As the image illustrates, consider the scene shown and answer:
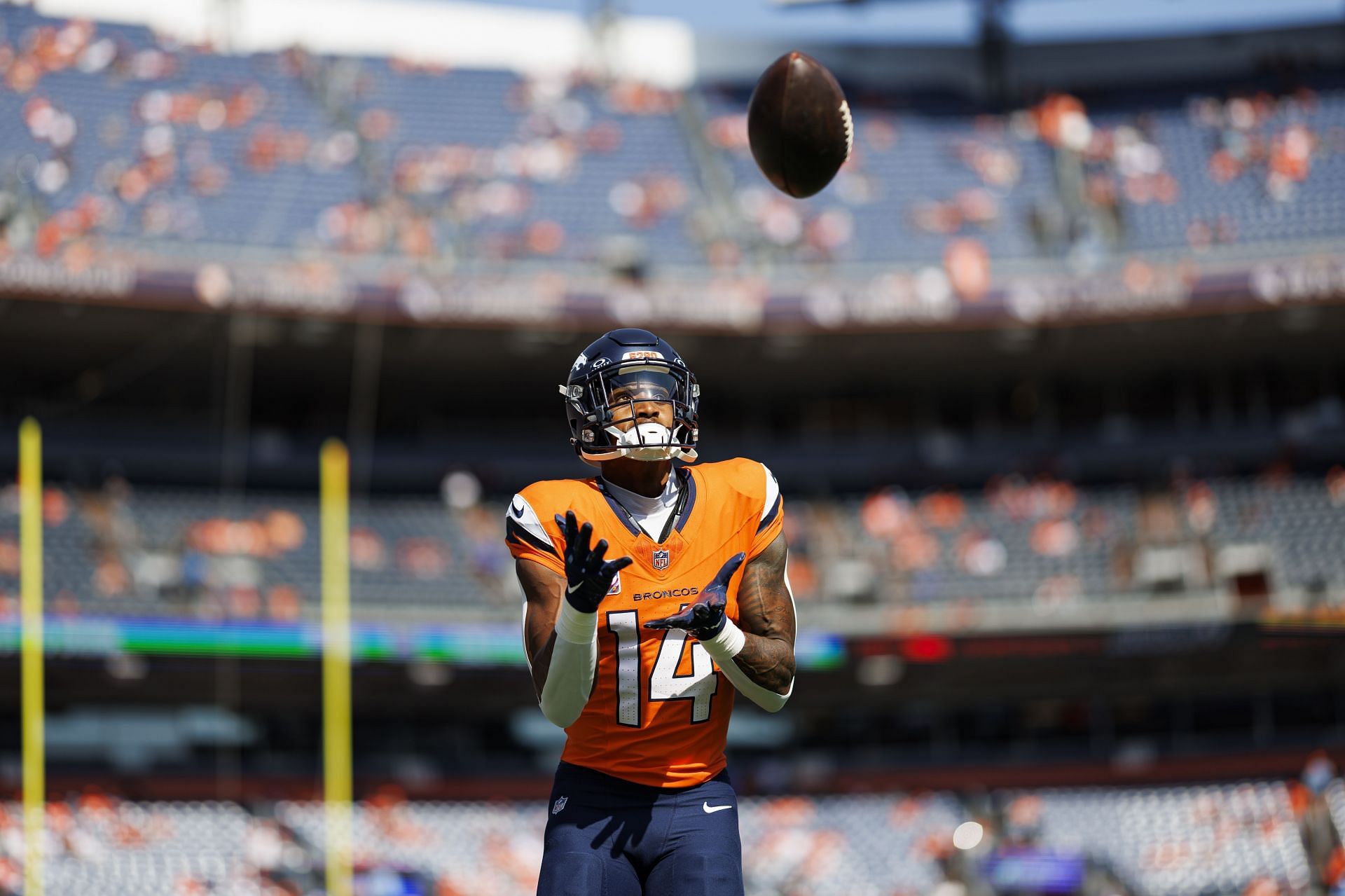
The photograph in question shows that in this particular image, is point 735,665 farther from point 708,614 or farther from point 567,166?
point 567,166

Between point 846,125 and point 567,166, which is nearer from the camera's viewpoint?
point 846,125

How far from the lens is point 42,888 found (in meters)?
16.2

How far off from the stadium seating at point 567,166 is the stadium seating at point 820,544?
11.0 feet

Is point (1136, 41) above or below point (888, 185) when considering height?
above

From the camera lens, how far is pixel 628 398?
379 centimetres

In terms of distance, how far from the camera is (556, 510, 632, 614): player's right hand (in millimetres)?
3334

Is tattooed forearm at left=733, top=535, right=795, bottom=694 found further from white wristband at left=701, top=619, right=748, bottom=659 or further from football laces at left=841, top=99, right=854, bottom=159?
football laces at left=841, top=99, right=854, bottom=159

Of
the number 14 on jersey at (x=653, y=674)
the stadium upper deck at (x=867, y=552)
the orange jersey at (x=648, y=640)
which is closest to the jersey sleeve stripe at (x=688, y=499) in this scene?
the orange jersey at (x=648, y=640)

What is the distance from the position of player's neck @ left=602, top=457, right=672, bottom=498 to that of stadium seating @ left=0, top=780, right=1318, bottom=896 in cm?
1402

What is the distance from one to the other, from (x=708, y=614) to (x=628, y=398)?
62 cm

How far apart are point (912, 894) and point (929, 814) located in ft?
4.78

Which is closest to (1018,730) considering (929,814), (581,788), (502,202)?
(929,814)

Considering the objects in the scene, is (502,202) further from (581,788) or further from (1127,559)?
(581,788)

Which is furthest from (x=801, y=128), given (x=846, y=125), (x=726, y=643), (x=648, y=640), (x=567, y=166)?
(x=567, y=166)
